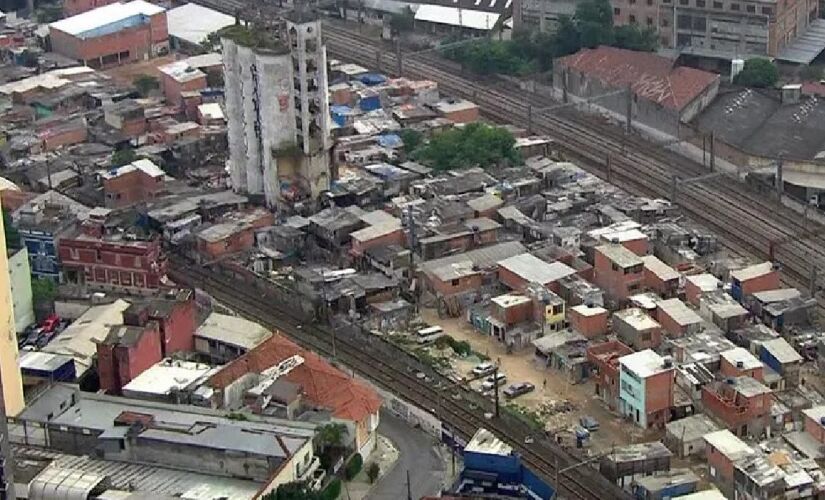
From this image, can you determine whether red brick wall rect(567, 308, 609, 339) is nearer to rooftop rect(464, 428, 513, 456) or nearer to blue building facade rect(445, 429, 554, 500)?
rooftop rect(464, 428, 513, 456)

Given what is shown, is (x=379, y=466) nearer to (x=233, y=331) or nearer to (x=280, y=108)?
(x=233, y=331)

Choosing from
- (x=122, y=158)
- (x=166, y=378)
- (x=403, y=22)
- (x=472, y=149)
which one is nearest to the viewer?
(x=166, y=378)

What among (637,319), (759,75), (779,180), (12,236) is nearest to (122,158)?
(12,236)

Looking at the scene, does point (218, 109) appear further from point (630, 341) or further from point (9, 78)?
point (630, 341)

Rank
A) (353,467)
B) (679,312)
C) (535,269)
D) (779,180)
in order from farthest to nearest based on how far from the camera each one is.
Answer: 1. (779,180)
2. (535,269)
3. (679,312)
4. (353,467)

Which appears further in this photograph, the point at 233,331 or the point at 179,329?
the point at 233,331

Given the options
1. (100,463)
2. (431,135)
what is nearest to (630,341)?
(100,463)

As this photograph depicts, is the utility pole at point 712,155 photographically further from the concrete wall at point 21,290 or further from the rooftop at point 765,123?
the concrete wall at point 21,290

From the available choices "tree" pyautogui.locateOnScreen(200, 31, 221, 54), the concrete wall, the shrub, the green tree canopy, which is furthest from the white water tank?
the shrub
